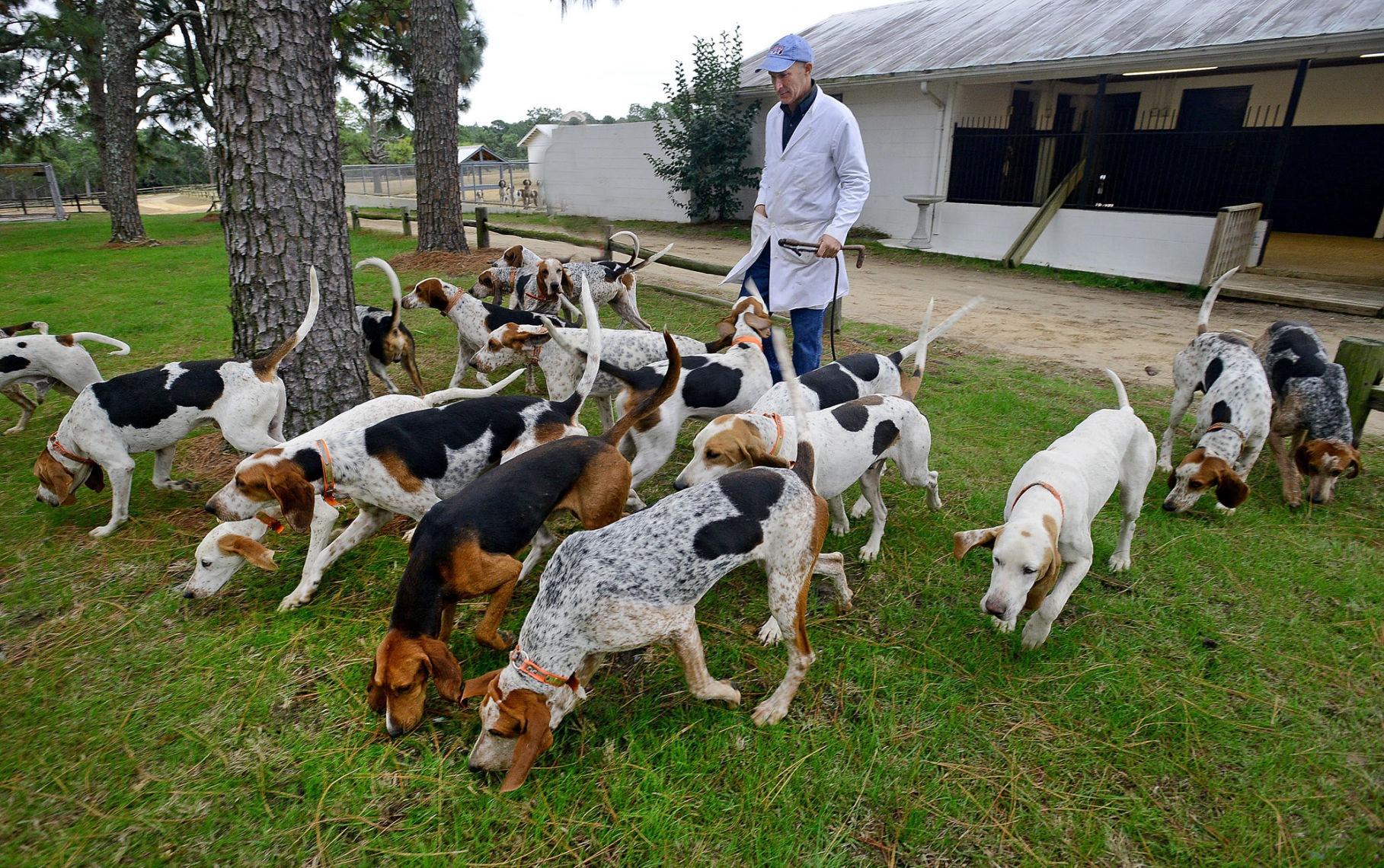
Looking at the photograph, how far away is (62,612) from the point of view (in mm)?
3373

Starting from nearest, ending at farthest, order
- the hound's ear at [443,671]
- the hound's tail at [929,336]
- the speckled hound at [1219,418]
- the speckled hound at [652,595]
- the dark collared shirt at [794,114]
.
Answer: the speckled hound at [652,595] → the hound's ear at [443,671] → the speckled hound at [1219,418] → the hound's tail at [929,336] → the dark collared shirt at [794,114]

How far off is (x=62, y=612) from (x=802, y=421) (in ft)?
12.1

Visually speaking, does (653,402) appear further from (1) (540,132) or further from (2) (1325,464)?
(1) (540,132)

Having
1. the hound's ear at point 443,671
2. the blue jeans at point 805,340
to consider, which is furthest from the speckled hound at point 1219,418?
the hound's ear at point 443,671

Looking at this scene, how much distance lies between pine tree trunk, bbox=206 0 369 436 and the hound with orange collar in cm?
429

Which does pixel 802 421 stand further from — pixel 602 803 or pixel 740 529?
pixel 602 803

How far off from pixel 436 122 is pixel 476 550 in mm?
12343

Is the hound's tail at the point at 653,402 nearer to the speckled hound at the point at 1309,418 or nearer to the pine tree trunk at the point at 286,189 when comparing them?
the pine tree trunk at the point at 286,189

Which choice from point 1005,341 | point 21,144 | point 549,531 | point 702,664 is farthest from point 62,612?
point 21,144

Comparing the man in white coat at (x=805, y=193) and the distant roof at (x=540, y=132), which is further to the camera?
the distant roof at (x=540, y=132)

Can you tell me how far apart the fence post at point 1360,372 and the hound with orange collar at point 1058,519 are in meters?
2.49

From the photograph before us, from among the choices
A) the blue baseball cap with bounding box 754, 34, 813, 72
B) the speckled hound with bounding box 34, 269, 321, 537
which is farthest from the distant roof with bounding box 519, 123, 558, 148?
the speckled hound with bounding box 34, 269, 321, 537

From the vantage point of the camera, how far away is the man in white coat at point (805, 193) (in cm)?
495

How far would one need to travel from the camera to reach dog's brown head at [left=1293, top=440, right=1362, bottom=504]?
4445 mm
